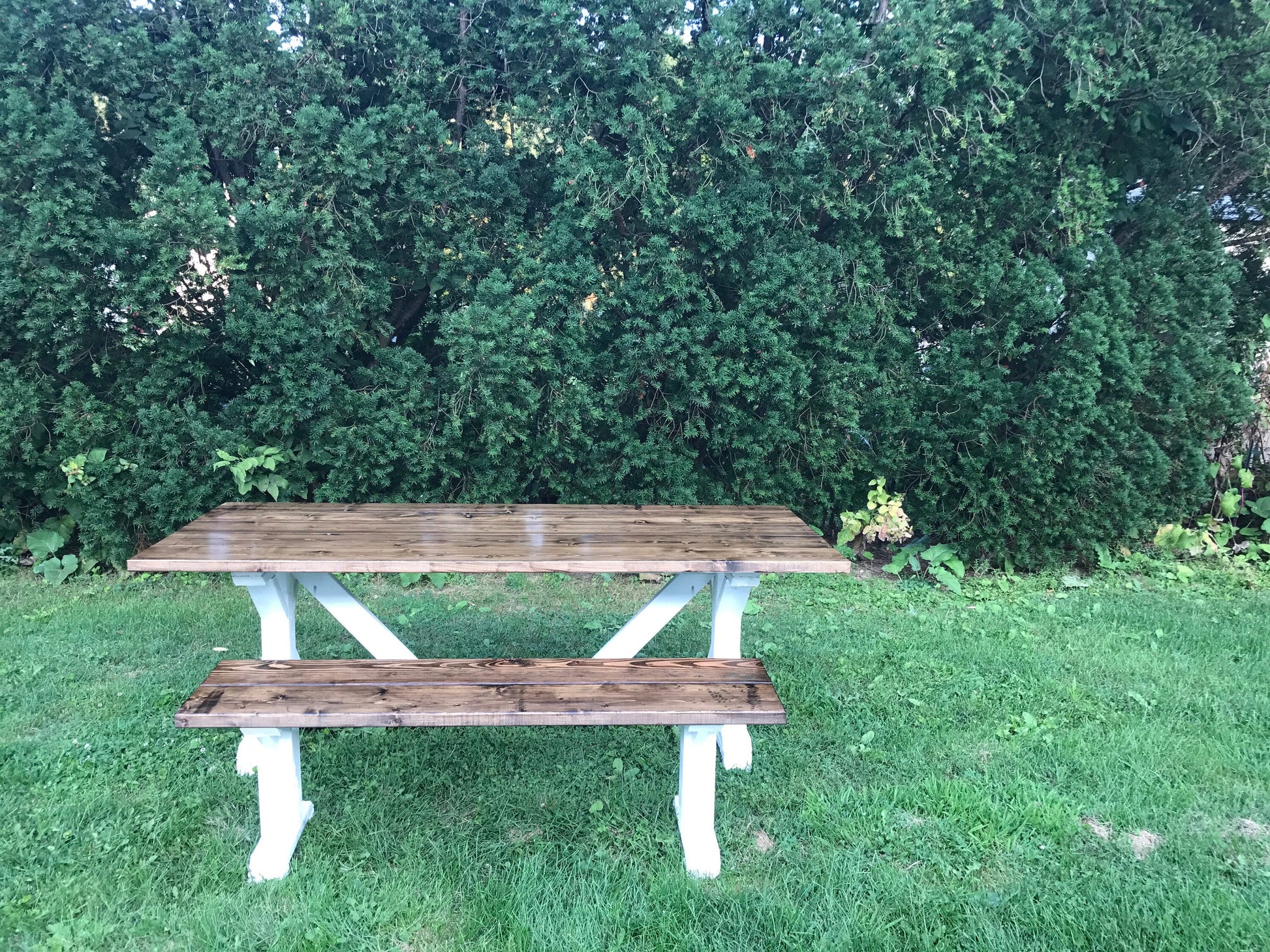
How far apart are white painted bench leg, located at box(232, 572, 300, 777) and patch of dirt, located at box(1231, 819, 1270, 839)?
10.8 ft

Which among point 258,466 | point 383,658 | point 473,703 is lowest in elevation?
point 383,658

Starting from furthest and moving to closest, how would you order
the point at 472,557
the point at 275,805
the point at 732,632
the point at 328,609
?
the point at 732,632 < the point at 328,609 < the point at 472,557 < the point at 275,805

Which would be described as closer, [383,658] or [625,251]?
[383,658]

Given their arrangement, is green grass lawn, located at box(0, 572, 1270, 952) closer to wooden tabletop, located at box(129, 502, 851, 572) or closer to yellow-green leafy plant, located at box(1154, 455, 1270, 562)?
wooden tabletop, located at box(129, 502, 851, 572)

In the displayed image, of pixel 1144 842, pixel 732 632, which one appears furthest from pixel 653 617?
pixel 1144 842

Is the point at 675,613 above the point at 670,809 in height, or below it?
above

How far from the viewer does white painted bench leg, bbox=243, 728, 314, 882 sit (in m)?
2.45

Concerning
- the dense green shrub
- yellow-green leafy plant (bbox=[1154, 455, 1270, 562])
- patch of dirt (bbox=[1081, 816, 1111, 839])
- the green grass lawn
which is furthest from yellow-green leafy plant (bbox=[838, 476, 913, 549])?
patch of dirt (bbox=[1081, 816, 1111, 839])

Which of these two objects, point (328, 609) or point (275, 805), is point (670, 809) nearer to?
point (275, 805)

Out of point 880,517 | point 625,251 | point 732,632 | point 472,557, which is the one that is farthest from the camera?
point 880,517

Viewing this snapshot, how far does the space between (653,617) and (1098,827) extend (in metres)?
1.64

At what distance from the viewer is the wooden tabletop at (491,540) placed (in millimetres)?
2553

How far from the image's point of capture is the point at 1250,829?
2717mm

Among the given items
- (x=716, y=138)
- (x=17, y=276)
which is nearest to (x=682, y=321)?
(x=716, y=138)
